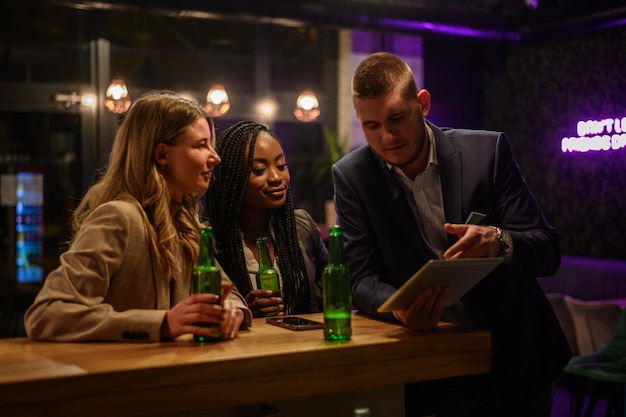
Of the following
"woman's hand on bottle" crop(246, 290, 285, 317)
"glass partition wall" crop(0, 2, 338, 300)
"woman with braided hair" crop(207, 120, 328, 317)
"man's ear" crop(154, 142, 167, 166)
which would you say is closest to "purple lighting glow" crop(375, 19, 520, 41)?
"glass partition wall" crop(0, 2, 338, 300)

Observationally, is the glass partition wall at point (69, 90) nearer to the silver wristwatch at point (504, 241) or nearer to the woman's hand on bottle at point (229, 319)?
the woman's hand on bottle at point (229, 319)

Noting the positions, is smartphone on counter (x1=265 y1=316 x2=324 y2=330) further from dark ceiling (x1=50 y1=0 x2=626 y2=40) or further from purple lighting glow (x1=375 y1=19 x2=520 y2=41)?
purple lighting glow (x1=375 y1=19 x2=520 y2=41)

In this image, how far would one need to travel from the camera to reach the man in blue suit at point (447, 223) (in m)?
2.28

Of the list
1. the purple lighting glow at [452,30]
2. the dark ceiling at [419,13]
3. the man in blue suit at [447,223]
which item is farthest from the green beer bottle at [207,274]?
the purple lighting glow at [452,30]

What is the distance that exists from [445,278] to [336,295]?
267mm

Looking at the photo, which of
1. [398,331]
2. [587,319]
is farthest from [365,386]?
[587,319]

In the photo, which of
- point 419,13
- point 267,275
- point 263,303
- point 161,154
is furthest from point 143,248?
point 419,13

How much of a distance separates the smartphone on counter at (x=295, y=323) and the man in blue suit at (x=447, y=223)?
0.22m

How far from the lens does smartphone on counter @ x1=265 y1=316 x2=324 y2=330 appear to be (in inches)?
82.1

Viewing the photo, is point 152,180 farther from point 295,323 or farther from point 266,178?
point 266,178

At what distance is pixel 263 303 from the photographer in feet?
8.28

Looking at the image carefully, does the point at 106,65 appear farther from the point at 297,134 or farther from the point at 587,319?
the point at 587,319

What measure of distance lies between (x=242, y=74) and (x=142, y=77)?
1.33 m

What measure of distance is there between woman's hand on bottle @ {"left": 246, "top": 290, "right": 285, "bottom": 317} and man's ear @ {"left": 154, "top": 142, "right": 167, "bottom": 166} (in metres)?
0.59
